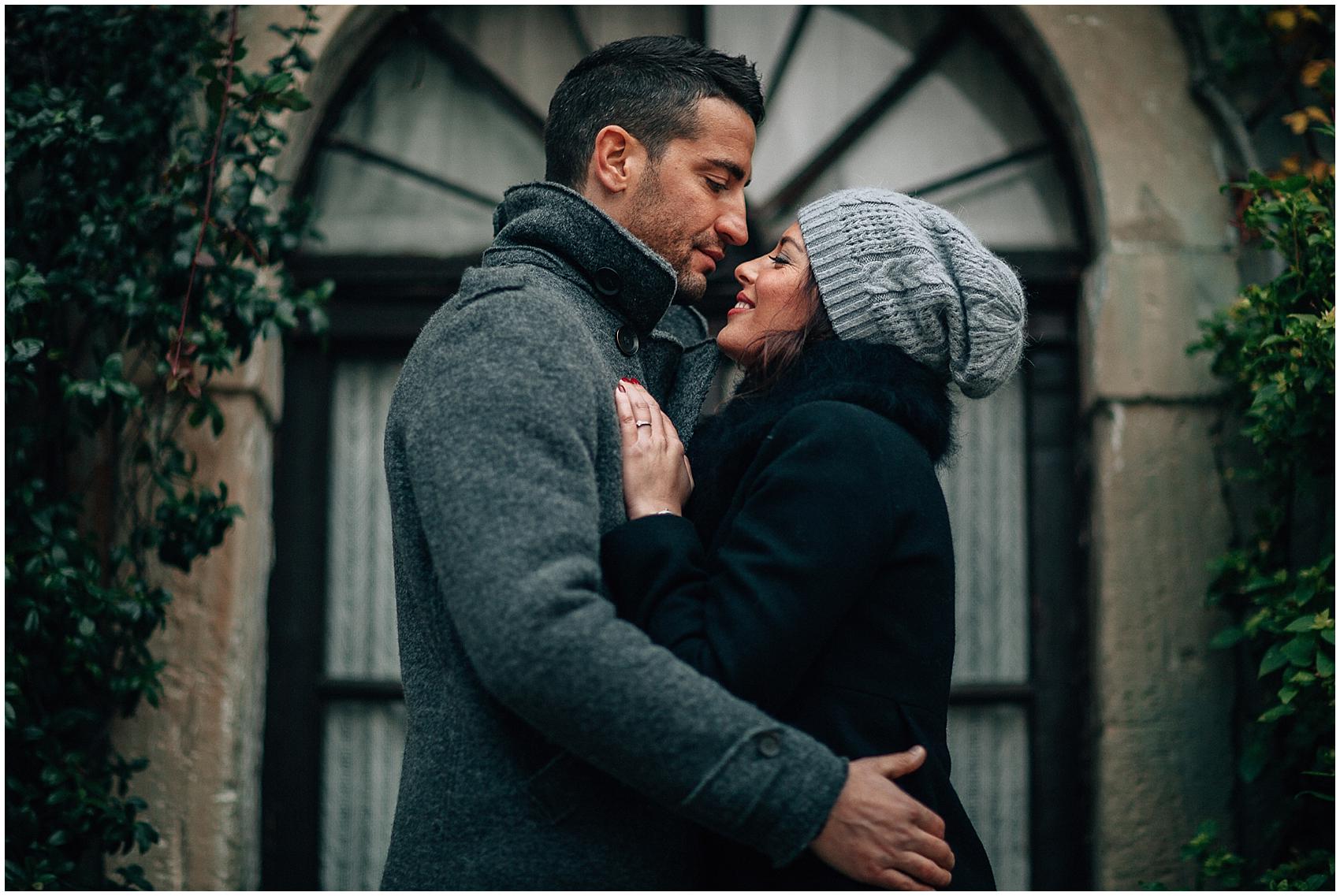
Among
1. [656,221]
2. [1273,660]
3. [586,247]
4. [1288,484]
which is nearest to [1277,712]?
[1273,660]

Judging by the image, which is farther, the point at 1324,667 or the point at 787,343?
the point at 1324,667

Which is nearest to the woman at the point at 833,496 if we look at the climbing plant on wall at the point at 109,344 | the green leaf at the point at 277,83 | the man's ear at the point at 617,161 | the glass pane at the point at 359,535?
the man's ear at the point at 617,161

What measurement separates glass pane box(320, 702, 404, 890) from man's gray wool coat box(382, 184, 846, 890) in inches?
74.0

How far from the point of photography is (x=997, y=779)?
3480 millimetres

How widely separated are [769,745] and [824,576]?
22 centimetres

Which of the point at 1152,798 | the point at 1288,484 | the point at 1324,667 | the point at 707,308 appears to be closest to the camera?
the point at 1324,667

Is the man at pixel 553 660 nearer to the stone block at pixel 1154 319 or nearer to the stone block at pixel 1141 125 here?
the stone block at pixel 1154 319

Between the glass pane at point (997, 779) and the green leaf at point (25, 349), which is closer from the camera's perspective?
the green leaf at point (25, 349)

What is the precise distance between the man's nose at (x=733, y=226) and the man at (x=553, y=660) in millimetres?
173

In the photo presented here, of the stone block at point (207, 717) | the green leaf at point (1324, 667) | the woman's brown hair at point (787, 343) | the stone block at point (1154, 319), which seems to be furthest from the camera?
the stone block at point (1154, 319)

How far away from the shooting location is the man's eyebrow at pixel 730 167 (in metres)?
2.04

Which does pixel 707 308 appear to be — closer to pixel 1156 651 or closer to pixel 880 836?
pixel 1156 651

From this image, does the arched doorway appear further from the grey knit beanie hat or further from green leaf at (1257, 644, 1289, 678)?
the grey knit beanie hat

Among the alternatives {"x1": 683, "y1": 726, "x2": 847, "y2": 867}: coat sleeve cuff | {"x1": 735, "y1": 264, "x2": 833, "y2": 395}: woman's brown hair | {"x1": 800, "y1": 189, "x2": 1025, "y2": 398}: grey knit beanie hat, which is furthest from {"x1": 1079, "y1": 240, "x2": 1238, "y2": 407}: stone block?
{"x1": 683, "y1": 726, "x2": 847, "y2": 867}: coat sleeve cuff
